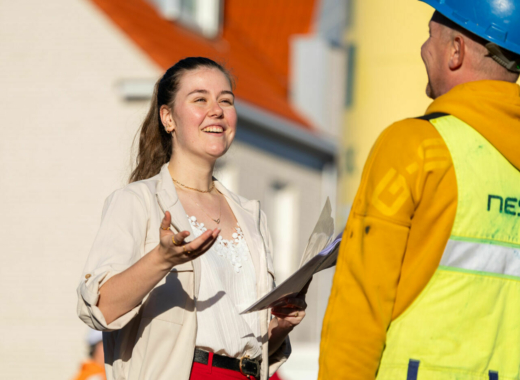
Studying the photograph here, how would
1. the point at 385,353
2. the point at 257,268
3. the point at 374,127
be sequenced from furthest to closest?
the point at 374,127 → the point at 257,268 → the point at 385,353

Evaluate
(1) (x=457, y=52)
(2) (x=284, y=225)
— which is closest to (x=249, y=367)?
(1) (x=457, y=52)

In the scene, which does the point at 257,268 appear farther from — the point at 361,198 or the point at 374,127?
the point at 374,127

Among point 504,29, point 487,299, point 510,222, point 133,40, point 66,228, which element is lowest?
point 487,299

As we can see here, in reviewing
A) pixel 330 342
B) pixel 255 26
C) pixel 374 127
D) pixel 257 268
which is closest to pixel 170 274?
pixel 257 268

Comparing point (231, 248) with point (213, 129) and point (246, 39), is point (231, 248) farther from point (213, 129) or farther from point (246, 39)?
point (246, 39)

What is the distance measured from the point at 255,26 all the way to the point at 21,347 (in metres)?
11.0

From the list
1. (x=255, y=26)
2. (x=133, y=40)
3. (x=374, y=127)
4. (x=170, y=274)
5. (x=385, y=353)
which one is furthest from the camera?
(x=255, y=26)

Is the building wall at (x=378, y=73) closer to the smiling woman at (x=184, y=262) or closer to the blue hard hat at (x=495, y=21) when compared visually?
the smiling woman at (x=184, y=262)

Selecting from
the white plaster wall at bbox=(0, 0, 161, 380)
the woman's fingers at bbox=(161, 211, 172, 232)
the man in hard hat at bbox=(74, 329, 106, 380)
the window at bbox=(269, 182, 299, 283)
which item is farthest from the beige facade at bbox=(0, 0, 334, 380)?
the woman's fingers at bbox=(161, 211, 172, 232)

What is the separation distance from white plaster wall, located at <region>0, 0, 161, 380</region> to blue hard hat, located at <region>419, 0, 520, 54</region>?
11.0m

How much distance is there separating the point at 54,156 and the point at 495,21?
12199 millimetres

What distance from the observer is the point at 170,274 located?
11.3 ft

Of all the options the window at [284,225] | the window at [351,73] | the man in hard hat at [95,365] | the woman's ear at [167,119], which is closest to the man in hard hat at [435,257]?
the woman's ear at [167,119]

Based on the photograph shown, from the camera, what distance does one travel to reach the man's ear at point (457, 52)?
2789mm
